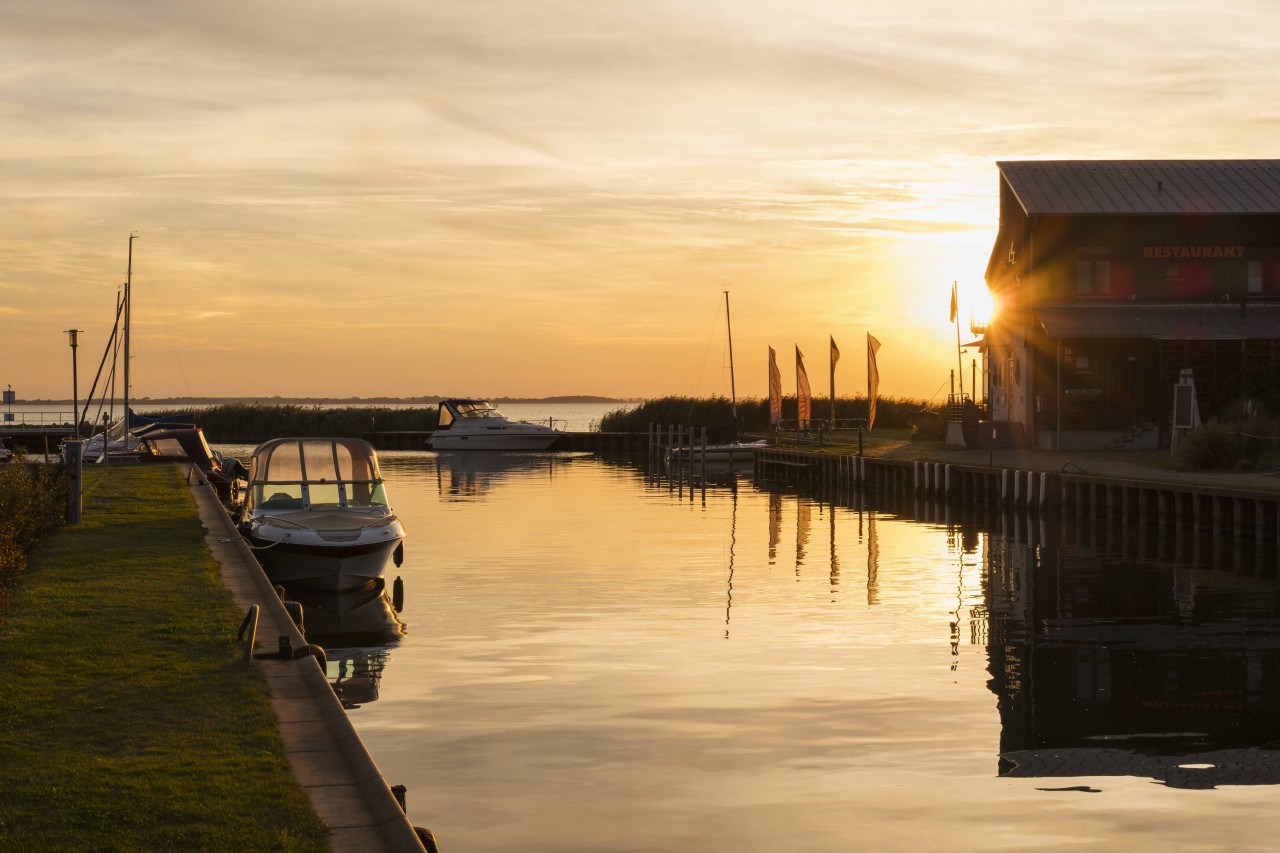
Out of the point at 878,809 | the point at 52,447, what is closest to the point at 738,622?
the point at 878,809

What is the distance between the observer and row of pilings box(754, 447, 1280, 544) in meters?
31.8

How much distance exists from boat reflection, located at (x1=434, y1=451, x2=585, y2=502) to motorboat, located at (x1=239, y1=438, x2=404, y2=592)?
25127mm

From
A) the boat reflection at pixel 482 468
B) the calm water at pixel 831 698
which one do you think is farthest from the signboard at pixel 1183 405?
the boat reflection at pixel 482 468

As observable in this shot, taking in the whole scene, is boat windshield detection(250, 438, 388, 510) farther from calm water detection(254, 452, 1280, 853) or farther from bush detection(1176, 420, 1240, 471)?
bush detection(1176, 420, 1240, 471)

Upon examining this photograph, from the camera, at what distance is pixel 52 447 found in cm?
8362

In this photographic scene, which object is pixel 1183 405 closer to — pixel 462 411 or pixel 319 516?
pixel 319 516

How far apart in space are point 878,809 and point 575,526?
91.8ft

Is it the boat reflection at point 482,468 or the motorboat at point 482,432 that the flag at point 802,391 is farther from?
the motorboat at point 482,432

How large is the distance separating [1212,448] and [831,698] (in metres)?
27.1

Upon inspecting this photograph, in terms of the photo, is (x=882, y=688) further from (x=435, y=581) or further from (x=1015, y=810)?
(x=435, y=581)

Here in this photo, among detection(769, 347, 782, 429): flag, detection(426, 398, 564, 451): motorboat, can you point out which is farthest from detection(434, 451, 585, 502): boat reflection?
detection(769, 347, 782, 429): flag

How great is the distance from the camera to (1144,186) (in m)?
52.9

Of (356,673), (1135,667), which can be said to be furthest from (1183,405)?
(356,673)

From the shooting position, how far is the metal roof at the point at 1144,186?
51.0 meters
